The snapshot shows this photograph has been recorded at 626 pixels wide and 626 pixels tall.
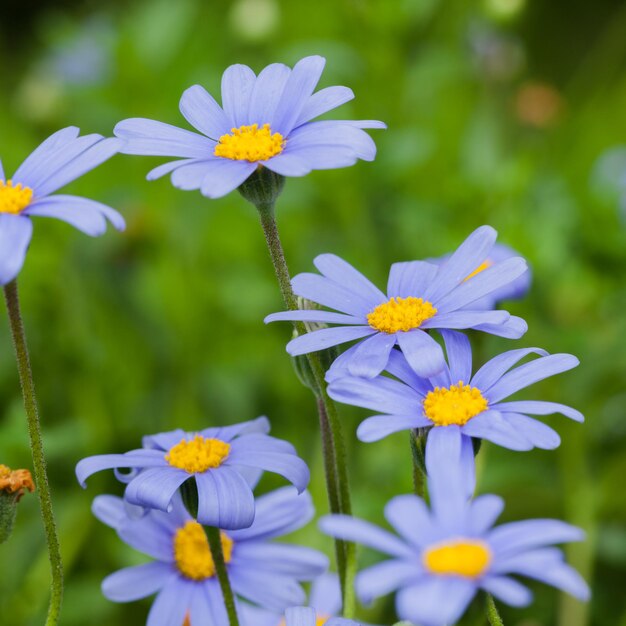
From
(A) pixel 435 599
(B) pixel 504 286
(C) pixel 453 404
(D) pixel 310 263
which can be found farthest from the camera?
(D) pixel 310 263

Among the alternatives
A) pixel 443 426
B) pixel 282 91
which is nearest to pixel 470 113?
pixel 282 91

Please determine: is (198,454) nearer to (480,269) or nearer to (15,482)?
(15,482)

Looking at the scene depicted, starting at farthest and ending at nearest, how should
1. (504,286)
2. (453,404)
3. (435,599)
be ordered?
(504,286) < (453,404) < (435,599)

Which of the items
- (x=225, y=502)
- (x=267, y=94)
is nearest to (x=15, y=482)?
(x=225, y=502)

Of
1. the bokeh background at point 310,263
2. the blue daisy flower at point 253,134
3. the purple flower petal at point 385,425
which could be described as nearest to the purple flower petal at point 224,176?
the blue daisy flower at point 253,134

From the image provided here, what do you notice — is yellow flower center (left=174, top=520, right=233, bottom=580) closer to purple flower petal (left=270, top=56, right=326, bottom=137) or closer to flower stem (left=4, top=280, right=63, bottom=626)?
flower stem (left=4, top=280, right=63, bottom=626)

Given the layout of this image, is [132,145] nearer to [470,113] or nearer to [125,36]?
[125,36]

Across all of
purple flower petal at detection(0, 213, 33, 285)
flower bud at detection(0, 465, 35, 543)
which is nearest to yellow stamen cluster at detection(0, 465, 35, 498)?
flower bud at detection(0, 465, 35, 543)
